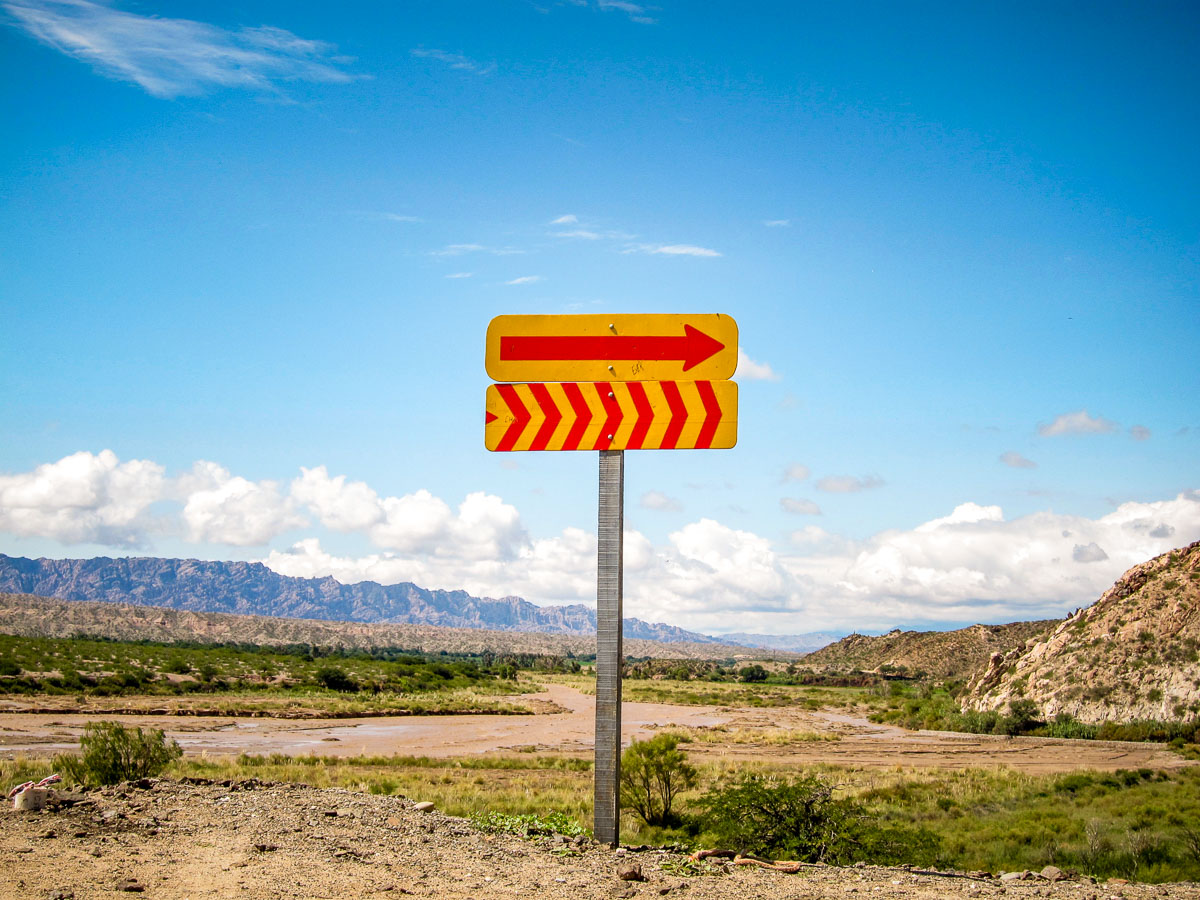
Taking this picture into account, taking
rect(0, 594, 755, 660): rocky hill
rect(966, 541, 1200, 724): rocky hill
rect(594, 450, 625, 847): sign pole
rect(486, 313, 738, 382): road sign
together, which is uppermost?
rect(486, 313, 738, 382): road sign

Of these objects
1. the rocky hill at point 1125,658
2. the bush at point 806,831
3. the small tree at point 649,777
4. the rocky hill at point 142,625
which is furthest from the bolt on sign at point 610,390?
the rocky hill at point 142,625

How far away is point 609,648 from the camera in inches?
249

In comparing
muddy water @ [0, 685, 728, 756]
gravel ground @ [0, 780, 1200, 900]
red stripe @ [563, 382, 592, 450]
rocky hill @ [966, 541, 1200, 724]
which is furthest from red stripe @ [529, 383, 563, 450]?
rocky hill @ [966, 541, 1200, 724]

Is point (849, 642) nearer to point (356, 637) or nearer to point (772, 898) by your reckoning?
point (356, 637)

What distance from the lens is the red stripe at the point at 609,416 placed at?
21.6 feet

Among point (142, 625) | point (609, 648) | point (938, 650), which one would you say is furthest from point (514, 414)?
point (142, 625)

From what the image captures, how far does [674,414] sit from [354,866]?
153 inches

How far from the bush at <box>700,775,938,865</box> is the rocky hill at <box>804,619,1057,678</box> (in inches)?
3434

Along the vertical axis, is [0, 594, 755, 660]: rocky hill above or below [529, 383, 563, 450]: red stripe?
below

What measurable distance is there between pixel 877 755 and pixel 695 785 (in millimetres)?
15528

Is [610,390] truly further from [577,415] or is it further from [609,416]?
[577,415]

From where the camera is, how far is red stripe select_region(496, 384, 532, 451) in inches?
262

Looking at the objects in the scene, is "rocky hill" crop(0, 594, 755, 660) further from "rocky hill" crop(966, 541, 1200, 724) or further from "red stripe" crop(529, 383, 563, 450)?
"red stripe" crop(529, 383, 563, 450)

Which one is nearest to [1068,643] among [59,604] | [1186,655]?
[1186,655]
